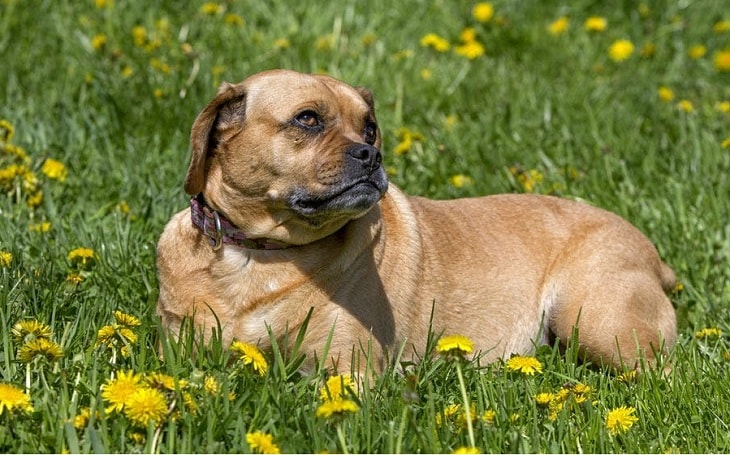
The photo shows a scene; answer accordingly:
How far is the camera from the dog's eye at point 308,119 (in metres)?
4.11

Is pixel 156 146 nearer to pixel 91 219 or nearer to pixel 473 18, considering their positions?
pixel 91 219

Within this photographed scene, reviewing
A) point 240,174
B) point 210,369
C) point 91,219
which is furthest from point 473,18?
point 210,369

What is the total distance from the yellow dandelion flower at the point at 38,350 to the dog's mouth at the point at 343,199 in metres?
1.05

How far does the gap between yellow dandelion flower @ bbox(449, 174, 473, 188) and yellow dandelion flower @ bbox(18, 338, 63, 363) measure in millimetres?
3094

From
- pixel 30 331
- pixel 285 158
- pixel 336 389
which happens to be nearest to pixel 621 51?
pixel 285 158

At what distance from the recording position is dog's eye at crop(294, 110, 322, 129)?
13.5 ft

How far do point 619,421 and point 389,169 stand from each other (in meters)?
2.92

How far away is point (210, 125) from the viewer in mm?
4145

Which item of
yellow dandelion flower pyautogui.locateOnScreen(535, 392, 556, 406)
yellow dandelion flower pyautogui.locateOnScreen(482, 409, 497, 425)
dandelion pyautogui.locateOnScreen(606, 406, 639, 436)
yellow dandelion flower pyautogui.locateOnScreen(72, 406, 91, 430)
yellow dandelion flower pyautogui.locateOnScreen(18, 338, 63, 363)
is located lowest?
dandelion pyautogui.locateOnScreen(606, 406, 639, 436)

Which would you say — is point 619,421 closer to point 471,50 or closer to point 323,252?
point 323,252

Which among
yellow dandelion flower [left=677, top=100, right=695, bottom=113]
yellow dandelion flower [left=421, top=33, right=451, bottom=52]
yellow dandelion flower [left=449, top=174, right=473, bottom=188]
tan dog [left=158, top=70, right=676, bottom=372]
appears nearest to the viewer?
tan dog [left=158, top=70, right=676, bottom=372]

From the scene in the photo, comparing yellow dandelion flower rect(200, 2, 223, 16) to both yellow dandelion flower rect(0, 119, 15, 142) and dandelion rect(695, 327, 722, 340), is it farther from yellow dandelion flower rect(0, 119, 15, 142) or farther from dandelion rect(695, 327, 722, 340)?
dandelion rect(695, 327, 722, 340)

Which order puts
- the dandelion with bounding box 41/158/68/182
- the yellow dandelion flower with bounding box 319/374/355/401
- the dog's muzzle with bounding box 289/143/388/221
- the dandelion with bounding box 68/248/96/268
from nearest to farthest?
the yellow dandelion flower with bounding box 319/374/355/401 → the dog's muzzle with bounding box 289/143/388/221 → the dandelion with bounding box 68/248/96/268 → the dandelion with bounding box 41/158/68/182

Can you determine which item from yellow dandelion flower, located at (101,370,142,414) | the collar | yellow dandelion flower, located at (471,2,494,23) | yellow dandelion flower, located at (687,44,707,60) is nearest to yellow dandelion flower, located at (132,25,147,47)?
yellow dandelion flower, located at (471,2,494,23)
